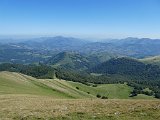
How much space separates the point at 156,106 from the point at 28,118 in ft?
43.0

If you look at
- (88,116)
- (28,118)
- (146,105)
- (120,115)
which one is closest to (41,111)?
(28,118)

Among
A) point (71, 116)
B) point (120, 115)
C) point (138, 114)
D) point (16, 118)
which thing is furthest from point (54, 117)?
point (138, 114)

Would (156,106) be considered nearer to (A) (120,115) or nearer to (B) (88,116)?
(A) (120,115)

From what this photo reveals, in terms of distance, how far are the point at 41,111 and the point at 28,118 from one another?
3.31 meters

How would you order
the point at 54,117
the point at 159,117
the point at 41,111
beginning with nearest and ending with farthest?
the point at 159,117 < the point at 54,117 < the point at 41,111

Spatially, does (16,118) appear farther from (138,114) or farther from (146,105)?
(146,105)

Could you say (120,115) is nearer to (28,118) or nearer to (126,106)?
(126,106)

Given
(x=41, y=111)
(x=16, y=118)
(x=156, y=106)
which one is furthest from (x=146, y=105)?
(x=16, y=118)

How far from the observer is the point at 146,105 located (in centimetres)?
3191

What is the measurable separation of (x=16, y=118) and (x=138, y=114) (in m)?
11.4

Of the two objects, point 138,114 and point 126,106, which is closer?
point 138,114

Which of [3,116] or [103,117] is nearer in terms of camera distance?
[103,117]

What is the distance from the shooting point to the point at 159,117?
2583 cm

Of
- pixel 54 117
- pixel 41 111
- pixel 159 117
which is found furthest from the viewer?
pixel 41 111
